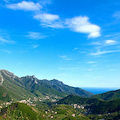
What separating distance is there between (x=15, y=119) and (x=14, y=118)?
195 millimetres

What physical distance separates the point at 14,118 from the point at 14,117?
0.48 ft

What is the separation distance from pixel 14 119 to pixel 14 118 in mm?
164

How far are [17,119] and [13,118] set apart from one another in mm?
970

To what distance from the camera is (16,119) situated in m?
14.8

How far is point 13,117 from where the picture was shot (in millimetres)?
14750

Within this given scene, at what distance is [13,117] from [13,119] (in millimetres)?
226

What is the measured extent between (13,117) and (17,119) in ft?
3.24

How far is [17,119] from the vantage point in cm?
1552

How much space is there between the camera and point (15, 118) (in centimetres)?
1477

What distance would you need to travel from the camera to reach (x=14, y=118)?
14750mm

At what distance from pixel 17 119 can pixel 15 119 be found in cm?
96

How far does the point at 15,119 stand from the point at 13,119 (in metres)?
0.22

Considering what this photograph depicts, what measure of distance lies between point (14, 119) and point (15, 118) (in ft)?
0.60

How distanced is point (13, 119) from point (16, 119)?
1.12ft
